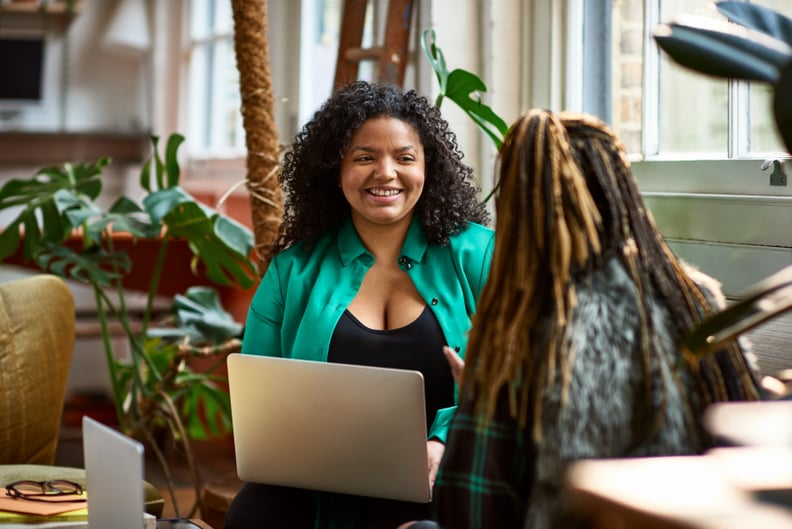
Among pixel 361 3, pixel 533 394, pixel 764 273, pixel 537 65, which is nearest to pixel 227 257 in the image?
pixel 361 3

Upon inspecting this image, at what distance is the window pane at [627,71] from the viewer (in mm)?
2260

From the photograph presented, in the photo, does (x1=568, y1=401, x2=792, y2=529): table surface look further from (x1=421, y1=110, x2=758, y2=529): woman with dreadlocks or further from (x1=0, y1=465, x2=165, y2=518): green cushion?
(x1=0, y1=465, x2=165, y2=518): green cushion

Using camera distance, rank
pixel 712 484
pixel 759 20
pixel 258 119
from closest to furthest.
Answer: pixel 712 484 < pixel 759 20 < pixel 258 119

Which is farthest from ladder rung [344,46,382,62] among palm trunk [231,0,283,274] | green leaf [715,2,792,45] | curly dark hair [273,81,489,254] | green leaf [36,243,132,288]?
green leaf [715,2,792,45]

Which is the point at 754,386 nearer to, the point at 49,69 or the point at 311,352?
the point at 311,352

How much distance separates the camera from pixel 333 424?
1556 millimetres

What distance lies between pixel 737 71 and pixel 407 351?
1.01 metres

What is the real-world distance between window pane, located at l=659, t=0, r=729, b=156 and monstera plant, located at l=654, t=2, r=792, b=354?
978 mm

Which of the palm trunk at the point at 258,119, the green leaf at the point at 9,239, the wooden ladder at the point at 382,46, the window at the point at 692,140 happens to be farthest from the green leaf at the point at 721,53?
the green leaf at the point at 9,239

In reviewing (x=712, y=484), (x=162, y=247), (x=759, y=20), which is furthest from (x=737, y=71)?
(x=162, y=247)

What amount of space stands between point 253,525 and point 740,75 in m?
1.20

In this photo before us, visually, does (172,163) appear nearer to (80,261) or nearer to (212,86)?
(80,261)

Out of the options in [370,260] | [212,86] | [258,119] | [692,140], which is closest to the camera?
[370,260]

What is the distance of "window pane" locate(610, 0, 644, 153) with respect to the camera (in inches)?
89.0
